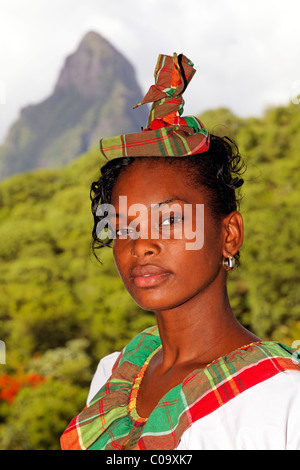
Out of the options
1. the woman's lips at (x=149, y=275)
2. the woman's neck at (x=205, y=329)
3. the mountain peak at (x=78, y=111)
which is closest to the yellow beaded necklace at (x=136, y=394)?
the woman's neck at (x=205, y=329)

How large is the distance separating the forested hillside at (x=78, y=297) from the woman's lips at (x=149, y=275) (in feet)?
19.0

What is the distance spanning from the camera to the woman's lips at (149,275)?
89 cm

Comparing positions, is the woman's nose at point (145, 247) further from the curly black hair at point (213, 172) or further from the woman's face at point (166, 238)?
the curly black hair at point (213, 172)

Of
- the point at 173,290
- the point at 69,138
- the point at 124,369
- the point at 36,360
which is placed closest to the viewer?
the point at 173,290

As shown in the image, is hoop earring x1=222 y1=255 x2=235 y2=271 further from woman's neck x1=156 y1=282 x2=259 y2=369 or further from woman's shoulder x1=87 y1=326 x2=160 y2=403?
woman's shoulder x1=87 y1=326 x2=160 y2=403

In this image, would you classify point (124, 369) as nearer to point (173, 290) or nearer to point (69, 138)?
point (173, 290)

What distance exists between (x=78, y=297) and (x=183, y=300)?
8.74 meters

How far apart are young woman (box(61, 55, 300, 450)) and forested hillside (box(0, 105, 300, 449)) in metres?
5.71

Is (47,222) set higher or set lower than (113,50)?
lower

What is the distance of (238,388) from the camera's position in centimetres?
80

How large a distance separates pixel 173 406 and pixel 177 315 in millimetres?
167

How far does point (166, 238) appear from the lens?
2.92 ft

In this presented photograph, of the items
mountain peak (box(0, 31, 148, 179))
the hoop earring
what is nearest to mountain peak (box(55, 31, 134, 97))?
mountain peak (box(0, 31, 148, 179))
